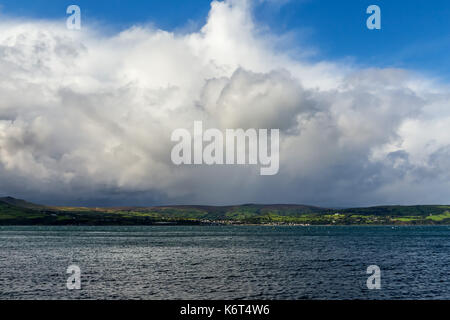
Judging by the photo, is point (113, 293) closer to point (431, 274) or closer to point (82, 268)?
point (82, 268)

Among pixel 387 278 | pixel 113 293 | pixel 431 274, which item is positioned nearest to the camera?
pixel 113 293

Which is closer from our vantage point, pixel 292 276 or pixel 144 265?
pixel 292 276

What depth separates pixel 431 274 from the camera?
7700cm

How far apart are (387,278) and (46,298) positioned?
5854 centimetres
